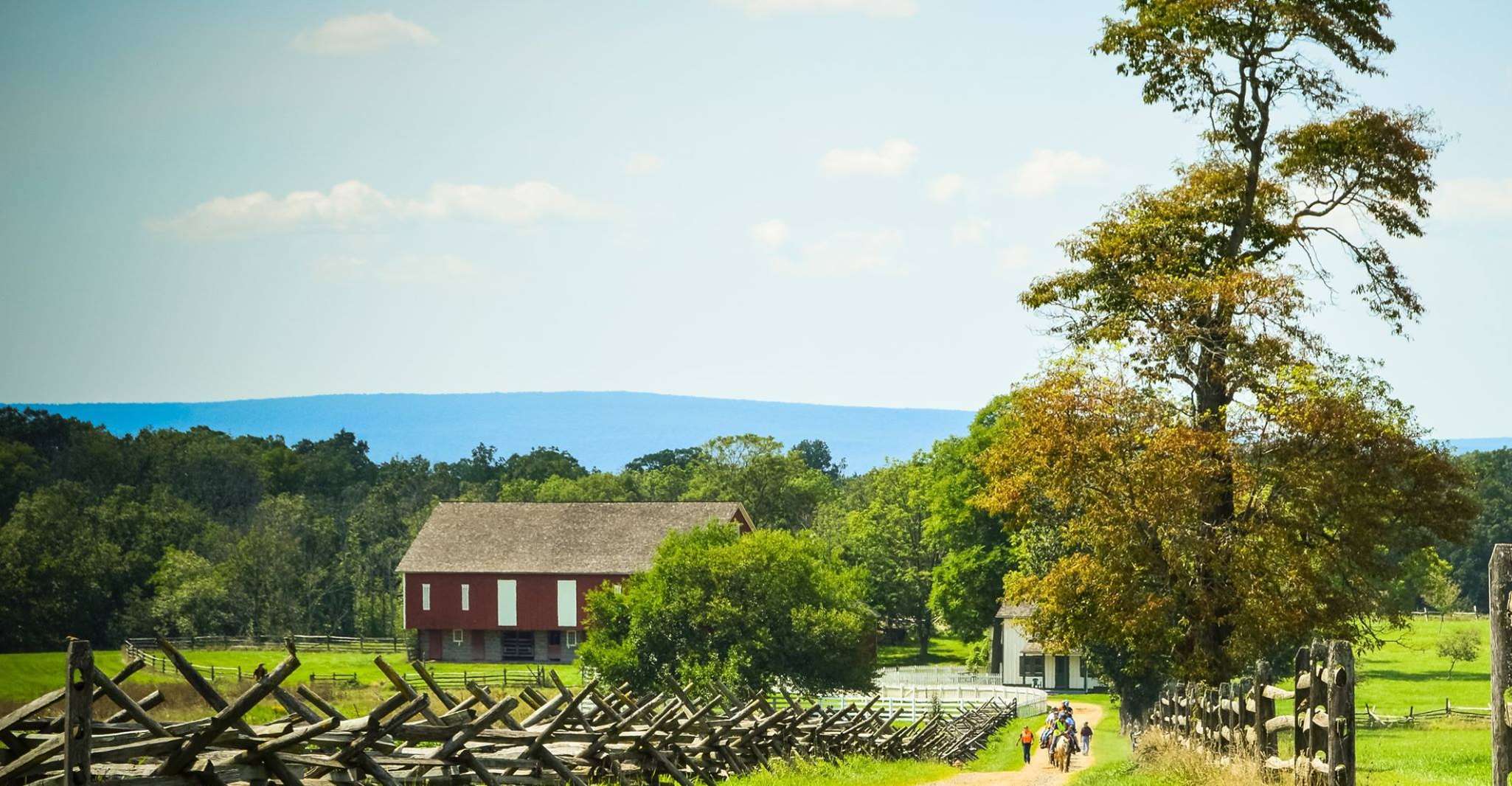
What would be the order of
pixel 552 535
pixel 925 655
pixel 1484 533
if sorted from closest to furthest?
pixel 552 535 < pixel 925 655 < pixel 1484 533

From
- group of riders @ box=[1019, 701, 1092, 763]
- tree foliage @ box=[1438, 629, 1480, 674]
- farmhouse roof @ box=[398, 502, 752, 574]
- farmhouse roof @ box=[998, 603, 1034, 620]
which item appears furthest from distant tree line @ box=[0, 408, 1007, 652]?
tree foliage @ box=[1438, 629, 1480, 674]

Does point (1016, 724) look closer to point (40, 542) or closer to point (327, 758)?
point (327, 758)

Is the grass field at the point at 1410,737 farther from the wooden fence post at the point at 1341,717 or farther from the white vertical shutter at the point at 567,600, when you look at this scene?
the white vertical shutter at the point at 567,600

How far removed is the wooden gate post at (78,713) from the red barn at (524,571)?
6158cm

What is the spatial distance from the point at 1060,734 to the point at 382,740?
23.2 m

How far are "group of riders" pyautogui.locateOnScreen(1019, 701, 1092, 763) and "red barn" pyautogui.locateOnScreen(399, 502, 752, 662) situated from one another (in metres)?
33.3

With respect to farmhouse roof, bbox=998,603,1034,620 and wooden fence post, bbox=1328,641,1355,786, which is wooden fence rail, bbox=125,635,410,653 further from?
wooden fence post, bbox=1328,641,1355,786

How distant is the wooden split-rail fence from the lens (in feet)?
39.3

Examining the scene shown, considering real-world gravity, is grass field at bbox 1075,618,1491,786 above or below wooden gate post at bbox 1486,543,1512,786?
below

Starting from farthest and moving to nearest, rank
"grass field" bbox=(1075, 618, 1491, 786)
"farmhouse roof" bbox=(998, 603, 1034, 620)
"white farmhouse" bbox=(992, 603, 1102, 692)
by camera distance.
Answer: "white farmhouse" bbox=(992, 603, 1102, 692), "farmhouse roof" bbox=(998, 603, 1034, 620), "grass field" bbox=(1075, 618, 1491, 786)

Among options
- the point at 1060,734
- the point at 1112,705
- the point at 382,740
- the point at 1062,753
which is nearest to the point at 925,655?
the point at 1112,705

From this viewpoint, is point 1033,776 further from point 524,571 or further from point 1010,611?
point 524,571

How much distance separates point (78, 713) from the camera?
1102 cm

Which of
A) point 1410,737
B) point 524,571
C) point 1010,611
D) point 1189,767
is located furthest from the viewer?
point 524,571
